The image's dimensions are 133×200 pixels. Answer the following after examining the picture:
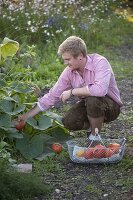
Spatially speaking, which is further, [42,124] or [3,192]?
[42,124]

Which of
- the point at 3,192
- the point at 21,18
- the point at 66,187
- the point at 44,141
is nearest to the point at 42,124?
the point at 44,141

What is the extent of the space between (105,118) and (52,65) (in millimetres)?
3109

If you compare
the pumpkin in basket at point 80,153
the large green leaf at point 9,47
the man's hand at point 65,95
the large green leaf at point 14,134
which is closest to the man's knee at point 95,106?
the man's hand at point 65,95

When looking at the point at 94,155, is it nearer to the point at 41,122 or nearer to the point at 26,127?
the point at 41,122

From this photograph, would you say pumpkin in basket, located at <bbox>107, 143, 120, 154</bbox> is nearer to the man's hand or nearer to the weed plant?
the man's hand

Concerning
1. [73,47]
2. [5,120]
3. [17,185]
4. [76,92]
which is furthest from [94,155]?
[17,185]

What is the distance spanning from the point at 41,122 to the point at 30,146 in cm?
24

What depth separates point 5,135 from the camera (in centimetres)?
495

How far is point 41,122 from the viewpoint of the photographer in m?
5.05

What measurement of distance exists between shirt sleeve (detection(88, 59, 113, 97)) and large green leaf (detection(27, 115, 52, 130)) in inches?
18.4

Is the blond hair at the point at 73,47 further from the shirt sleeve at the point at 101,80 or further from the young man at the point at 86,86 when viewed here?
the shirt sleeve at the point at 101,80

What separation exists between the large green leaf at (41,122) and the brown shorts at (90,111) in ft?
0.85

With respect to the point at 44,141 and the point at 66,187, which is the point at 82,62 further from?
the point at 66,187

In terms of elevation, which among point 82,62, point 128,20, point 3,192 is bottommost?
point 128,20
